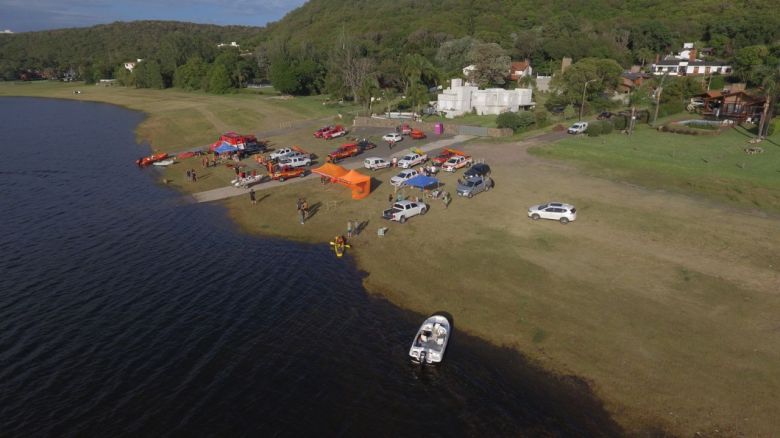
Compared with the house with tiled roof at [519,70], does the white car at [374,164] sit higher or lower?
lower

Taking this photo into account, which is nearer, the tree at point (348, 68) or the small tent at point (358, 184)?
the small tent at point (358, 184)

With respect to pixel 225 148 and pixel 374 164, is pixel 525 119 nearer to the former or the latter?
pixel 374 164

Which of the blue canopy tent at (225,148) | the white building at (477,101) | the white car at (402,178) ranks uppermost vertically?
the white building at (477,101)

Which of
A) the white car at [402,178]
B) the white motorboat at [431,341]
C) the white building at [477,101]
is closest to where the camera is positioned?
the white motorboat at [431,341]

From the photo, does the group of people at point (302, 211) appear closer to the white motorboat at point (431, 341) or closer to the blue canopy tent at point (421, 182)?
the blue canopy tent at point (421, 182)

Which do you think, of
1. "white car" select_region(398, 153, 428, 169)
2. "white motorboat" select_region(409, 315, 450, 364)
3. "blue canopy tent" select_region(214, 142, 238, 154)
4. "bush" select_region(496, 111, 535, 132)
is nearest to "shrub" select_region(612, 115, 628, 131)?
"bush" select_region(496, 111, 535, 132)

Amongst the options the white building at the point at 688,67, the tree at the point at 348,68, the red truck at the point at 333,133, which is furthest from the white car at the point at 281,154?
the white building at the point at 688,67
